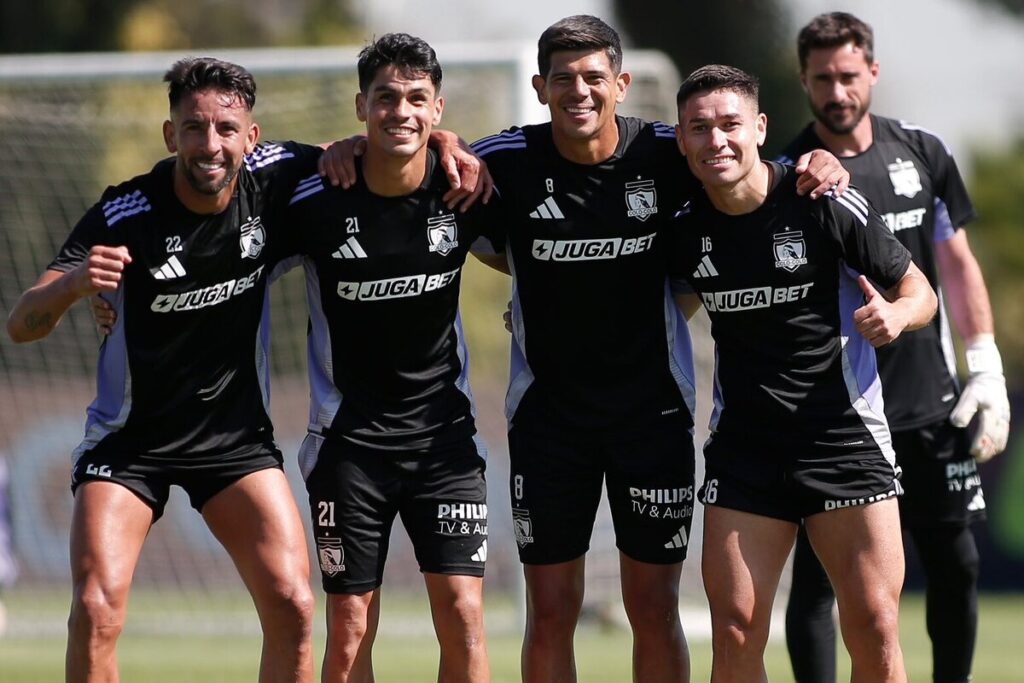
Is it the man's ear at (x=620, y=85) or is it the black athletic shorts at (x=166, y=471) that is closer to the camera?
the black athletic shorts at (x=166, y=471)

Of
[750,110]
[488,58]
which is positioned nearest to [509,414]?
[750,110]

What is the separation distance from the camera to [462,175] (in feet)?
20.0

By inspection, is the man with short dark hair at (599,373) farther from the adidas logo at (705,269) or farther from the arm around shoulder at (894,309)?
the arm around shoulder at (894,309)

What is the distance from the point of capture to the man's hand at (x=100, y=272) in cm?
546

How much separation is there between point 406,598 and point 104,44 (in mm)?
10503

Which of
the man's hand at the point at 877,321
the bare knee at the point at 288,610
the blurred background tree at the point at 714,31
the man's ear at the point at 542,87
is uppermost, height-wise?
the blurred background tree at the point at 714,31

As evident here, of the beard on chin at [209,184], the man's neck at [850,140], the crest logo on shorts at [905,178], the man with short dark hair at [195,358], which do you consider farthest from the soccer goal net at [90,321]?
the beard on chin at [209,184]

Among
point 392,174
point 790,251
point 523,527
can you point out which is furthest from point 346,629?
point 790,251

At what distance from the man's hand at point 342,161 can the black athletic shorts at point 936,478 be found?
281 centimetres

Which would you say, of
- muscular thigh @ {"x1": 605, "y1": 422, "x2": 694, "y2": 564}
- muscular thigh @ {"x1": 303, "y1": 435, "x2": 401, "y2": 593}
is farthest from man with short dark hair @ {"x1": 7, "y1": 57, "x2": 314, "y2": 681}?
muscular thigh @ {"x1": 605, "y1": 422, "x2": 694, "y2": 564}

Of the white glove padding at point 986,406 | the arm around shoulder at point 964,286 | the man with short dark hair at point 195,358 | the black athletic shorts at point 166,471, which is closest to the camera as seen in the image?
the man with short dark hair at point 195,358

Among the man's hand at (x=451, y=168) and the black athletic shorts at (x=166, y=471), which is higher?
the man's hand at (x=451, y=168)

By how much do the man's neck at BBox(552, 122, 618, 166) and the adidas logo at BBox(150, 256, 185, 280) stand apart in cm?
162

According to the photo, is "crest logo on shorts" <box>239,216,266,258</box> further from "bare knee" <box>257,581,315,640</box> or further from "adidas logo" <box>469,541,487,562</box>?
"adidas logo" <box>469,541,487,562</box>
